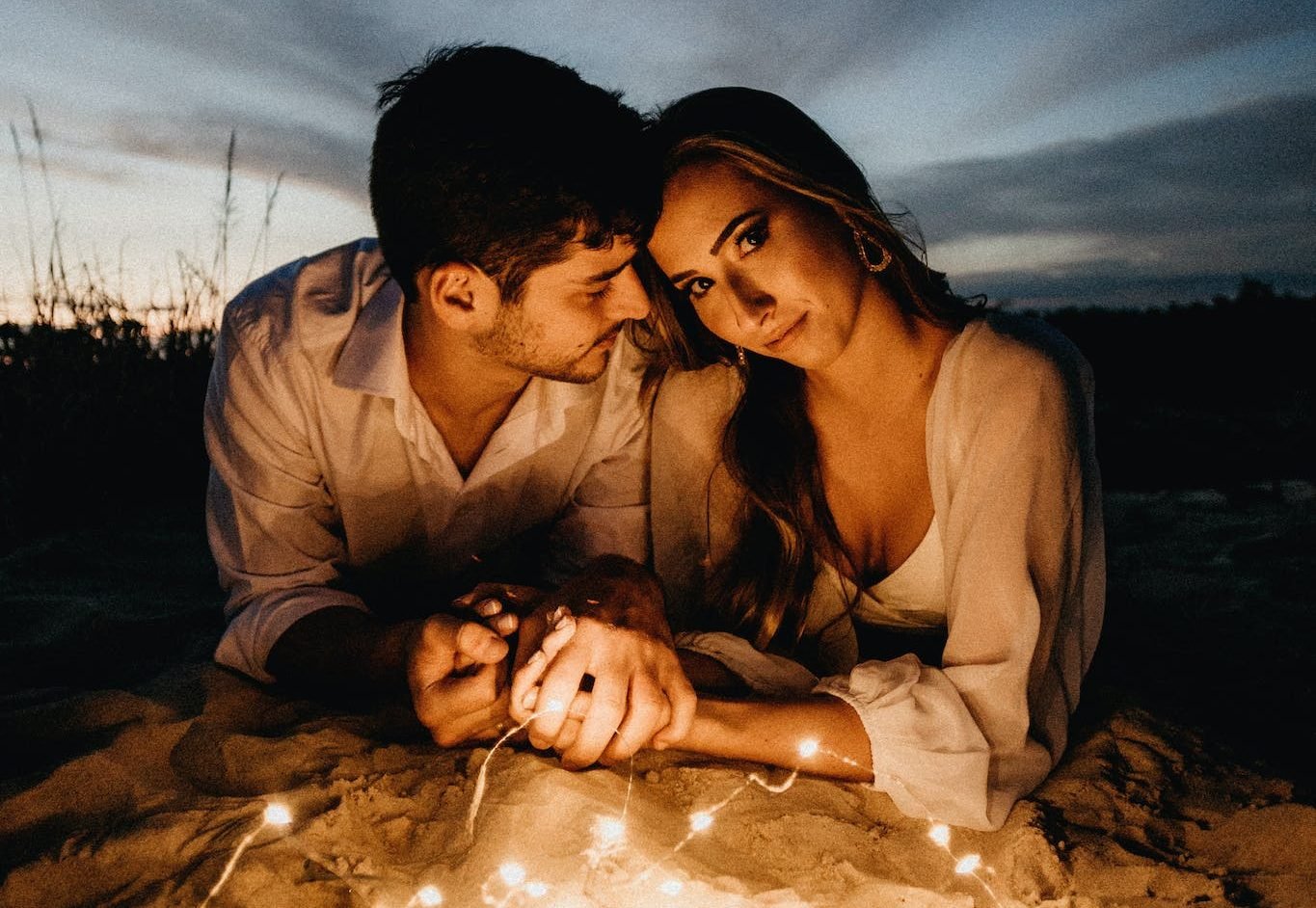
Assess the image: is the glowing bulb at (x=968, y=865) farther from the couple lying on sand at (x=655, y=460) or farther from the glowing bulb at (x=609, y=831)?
the glowing bulb at (x=609, y=831)

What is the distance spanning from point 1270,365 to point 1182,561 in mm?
7800

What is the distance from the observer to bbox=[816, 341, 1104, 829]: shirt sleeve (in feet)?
7.52

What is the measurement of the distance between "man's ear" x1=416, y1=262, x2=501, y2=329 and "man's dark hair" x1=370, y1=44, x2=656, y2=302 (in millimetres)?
50

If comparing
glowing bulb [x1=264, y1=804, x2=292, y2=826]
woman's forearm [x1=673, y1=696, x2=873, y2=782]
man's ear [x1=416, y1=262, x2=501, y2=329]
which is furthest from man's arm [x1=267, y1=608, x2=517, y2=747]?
man's ear [x1=416, y1=262, x2=501, y2=329]

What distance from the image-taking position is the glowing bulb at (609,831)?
6.47ft

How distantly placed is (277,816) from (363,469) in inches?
56.5

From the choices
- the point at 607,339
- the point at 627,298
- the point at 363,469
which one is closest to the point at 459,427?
the point at 363,469

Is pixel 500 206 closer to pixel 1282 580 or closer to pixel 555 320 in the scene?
pixel 555 320

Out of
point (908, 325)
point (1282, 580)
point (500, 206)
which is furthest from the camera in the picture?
point (1282, 580)

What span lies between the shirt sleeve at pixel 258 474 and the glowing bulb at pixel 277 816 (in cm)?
98

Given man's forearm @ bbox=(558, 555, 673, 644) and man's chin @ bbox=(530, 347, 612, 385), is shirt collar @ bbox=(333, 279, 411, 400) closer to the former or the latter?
man's chin @ bbox=(530, 347, 612, 385)

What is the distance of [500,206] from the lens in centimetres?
273

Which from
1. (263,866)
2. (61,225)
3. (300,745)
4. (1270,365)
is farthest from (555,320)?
(1270,365)

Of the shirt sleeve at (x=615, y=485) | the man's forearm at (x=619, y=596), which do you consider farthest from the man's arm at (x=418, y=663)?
the shirt sleeve at (x=615, y=485)
